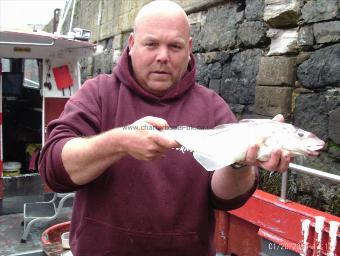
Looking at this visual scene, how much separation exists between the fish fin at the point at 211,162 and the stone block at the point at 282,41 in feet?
10.5

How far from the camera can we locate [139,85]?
218 cm

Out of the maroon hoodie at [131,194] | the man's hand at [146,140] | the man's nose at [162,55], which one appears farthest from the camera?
the man's nose at [162,55]

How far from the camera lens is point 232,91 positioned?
581 centimetres

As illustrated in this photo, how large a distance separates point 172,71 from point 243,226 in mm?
2055

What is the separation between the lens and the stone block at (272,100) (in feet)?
15.4

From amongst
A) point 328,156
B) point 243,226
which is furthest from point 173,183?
point 328,156

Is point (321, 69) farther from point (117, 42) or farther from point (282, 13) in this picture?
point (117, 42)

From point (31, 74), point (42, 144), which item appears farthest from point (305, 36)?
point (31, 74)

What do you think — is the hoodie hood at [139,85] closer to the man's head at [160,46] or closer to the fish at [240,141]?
the man's head at [160,46]

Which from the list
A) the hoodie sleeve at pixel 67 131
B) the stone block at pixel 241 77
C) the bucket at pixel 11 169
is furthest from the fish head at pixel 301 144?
the bucket at pixel 11 169

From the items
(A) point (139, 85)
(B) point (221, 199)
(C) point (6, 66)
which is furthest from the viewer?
(C) point (6, 66)

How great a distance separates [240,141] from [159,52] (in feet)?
2.02

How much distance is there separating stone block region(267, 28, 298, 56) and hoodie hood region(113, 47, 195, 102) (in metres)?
2.78

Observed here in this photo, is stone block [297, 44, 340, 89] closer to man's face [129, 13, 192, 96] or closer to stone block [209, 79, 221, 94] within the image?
stone block [209, 79, 221, 94]
